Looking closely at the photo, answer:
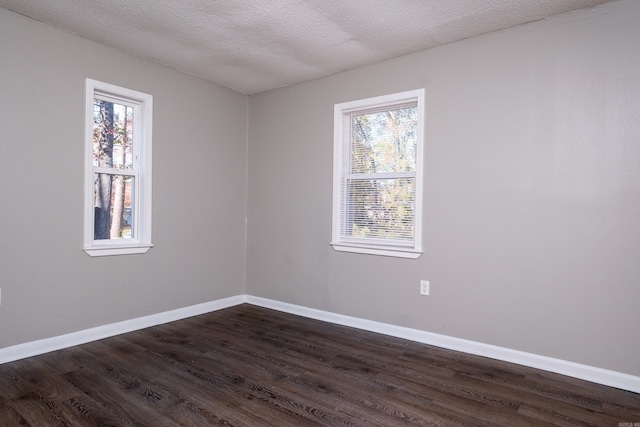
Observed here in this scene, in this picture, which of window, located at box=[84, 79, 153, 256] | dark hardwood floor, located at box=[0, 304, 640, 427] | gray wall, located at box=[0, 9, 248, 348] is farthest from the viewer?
window, located at box=[84, 79, 153, 256]

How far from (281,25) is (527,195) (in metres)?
2.24

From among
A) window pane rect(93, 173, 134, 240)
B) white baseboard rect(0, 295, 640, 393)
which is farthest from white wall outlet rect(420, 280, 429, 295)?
window pane rect(93, 173, 134, 240)

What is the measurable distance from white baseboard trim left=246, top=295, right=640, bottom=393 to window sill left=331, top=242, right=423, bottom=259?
65 centimetres

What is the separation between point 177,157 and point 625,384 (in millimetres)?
4050

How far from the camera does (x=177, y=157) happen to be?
12.5 ft

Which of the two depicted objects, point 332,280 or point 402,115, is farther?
point 332,280

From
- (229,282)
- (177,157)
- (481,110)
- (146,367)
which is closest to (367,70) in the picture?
(481,110)

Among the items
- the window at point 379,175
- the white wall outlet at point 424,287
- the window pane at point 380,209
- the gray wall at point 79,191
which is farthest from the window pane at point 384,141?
the gray wall at point 79,191

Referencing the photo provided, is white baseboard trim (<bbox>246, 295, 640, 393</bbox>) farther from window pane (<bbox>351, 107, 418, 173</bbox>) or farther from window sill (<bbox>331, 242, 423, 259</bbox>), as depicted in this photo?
window pane (<bbox>351, 107, 418, 173</bbox>)

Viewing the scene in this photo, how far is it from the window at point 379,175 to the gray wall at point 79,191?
4.61 feet

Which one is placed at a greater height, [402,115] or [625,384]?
[402,115]

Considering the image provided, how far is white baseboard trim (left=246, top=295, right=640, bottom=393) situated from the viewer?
2445 mm

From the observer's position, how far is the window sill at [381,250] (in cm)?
327

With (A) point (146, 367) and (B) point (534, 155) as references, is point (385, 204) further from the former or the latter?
(A) point (146, 367)
